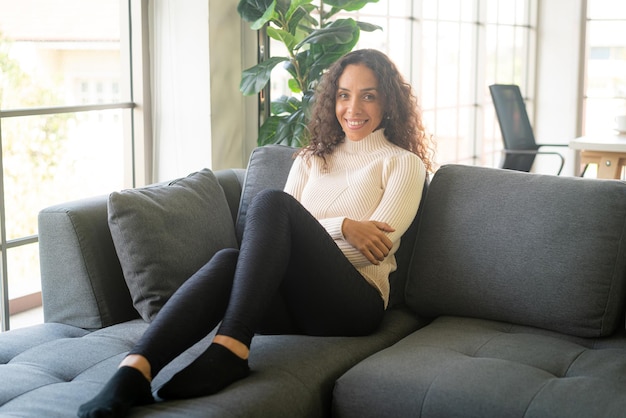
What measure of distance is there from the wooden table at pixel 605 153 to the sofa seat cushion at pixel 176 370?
2156 mm

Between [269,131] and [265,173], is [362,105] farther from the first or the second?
[269,131]

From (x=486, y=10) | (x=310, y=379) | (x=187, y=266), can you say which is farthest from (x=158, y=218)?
(x=486, y=10)

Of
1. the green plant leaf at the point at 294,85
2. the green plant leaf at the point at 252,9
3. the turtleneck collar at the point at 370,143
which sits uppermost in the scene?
the green plant leaf at the point at 252,9

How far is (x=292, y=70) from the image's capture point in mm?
3594

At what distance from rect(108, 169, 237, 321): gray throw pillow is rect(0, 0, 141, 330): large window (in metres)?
0.73

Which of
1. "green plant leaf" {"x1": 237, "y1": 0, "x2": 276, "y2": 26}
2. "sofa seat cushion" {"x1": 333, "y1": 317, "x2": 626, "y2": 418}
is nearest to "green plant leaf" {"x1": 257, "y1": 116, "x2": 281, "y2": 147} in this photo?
"green plant leaf" {"x1": 237, "y1": 0, "x2": 276, "y2": 26}

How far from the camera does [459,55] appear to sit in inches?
237

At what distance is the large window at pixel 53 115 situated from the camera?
294 centimetres

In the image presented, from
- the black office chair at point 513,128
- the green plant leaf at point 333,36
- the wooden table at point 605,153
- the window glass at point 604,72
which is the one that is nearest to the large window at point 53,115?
the green plant leaf at point 333,36

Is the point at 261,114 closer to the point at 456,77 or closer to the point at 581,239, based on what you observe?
the point at 581,239

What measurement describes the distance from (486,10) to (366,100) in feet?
12.8

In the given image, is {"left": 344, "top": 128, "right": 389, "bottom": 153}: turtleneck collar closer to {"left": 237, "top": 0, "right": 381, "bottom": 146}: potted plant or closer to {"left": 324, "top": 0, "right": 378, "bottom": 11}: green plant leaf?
{"left": 237, "top": 0, "right": 381, "bottom": 146}: potted plant

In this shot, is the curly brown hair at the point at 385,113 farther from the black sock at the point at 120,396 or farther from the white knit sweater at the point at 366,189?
the black sock at the point at 120,396

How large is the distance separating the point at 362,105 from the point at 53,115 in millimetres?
1219
